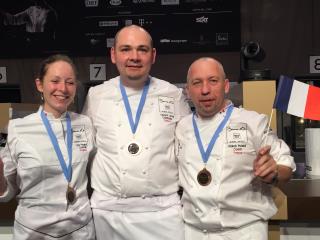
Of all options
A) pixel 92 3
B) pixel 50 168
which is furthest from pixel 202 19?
pixel 50 168

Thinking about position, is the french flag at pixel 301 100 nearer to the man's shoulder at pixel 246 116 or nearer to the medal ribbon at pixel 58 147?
the man's shoulder at pixel 246 116

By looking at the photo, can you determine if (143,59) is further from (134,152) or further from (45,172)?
(45,172)

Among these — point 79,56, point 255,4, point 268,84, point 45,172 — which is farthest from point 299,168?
point 79,56

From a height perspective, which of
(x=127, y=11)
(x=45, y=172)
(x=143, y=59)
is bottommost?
(x=45, y=172)

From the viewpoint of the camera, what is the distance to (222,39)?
3.53 m

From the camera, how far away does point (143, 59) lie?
A: 1.60 metres

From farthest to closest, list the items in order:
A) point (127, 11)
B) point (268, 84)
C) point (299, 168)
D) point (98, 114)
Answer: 1. point (127, 11)
2. point (299, 168)
3. point (268, 84)
4. point (98, 114)

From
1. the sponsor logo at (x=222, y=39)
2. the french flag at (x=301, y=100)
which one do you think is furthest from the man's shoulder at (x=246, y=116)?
the sponsor logo at (x=222, y=39)

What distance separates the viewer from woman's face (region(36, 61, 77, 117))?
1.49 m

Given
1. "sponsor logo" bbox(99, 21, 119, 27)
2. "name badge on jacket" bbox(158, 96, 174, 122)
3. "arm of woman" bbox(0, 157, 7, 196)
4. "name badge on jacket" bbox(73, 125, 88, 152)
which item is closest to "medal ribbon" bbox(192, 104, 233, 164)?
"name badge on jacket" bbox(158, 96, 174, 122)

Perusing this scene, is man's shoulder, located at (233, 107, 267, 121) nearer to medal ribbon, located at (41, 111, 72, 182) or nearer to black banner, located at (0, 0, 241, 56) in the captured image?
medal ribbon, located at (41, 111, 72, 182)

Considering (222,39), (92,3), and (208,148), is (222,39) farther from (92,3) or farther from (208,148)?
(208,148)

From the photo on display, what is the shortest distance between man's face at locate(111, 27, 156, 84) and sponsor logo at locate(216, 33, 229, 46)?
200 centimetres

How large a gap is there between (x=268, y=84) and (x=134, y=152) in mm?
726
